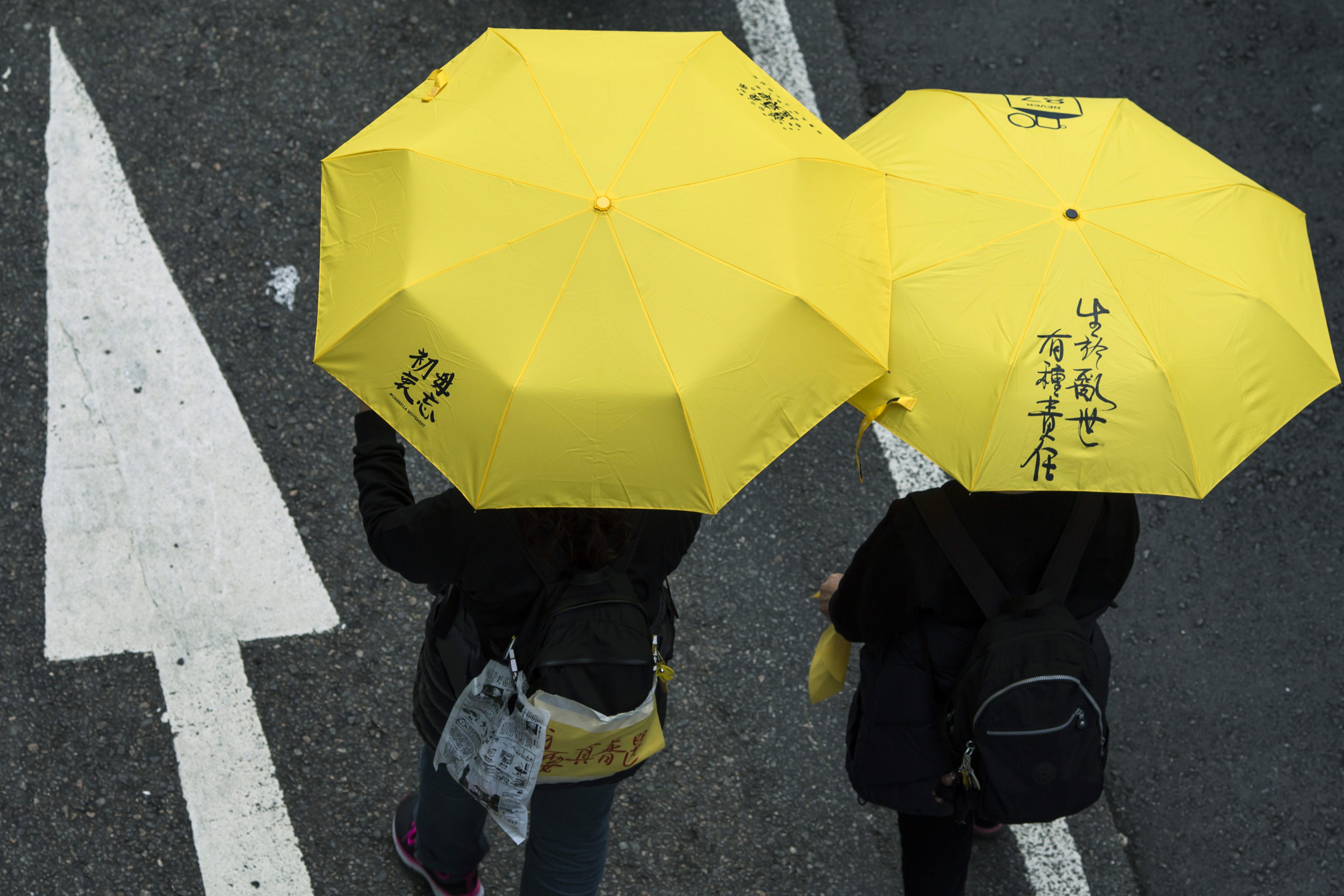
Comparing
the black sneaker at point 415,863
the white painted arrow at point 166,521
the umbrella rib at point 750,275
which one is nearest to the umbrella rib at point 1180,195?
the umbrella rib at point 750,275

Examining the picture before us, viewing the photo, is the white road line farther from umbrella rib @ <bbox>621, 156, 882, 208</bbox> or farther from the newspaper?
the newspaper

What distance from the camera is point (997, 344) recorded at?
2.22 m

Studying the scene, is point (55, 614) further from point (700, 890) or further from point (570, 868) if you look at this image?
point (700, 890)

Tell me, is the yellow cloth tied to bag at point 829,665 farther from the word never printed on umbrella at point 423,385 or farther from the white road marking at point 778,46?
the white road marking at point 778,46

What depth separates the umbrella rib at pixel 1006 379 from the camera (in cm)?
220

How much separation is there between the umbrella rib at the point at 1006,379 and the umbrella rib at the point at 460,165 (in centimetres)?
91

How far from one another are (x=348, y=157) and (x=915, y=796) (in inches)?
78.8

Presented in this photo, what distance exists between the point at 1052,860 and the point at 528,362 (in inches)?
107

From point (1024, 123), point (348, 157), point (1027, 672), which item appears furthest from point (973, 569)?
point (348, 157)

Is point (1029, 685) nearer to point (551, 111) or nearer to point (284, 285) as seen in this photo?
point (551, 111)

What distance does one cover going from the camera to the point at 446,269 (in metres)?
2.11

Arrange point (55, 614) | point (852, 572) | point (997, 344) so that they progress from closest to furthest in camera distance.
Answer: point (997, 344), point (852, 572), point (55, 614)

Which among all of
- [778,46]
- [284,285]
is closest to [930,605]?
[284,285]

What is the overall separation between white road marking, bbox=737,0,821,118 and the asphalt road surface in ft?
0.21
